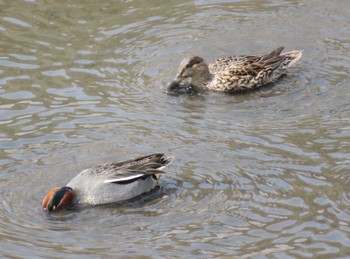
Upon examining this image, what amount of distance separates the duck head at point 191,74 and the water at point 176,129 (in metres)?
0.22

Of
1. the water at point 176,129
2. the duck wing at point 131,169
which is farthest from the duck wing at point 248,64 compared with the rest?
the duck wing at point 131,169

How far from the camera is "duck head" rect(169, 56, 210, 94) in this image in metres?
14.7

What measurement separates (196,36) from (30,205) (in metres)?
5.74

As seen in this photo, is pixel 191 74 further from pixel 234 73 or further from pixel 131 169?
pixel 131 169

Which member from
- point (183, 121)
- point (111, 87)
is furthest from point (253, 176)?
point (111, 87)

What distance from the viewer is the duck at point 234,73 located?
1484 centimetres

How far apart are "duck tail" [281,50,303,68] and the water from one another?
19 cm

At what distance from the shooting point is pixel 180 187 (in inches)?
459

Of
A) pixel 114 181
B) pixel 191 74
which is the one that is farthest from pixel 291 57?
pixel 114 181

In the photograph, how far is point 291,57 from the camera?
1503 centimetres

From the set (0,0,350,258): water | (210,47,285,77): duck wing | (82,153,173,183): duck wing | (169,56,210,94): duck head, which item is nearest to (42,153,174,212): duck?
(82,153,173,183): duck wing

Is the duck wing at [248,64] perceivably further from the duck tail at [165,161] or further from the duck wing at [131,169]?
the duck wing at [131,169]

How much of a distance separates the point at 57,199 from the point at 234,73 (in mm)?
4559

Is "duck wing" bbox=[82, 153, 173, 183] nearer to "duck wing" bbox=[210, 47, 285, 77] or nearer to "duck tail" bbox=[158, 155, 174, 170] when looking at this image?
"duck tail" bbox=[158, 155, 174, 170]
